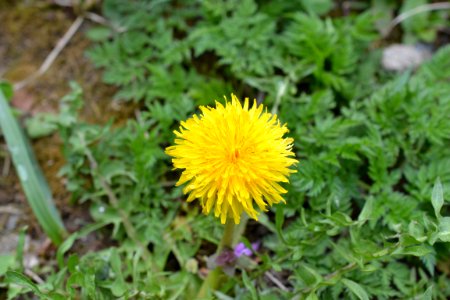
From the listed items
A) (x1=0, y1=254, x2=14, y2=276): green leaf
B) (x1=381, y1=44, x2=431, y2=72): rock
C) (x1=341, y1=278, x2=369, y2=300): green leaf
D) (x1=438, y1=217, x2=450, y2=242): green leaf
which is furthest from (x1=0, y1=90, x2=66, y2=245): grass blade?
(x1=381, y1=44, x2=431, y2=72): rock

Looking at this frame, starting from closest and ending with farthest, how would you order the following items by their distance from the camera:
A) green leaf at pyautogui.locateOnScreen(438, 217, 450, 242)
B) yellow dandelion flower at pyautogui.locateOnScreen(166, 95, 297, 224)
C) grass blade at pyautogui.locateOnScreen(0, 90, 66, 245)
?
yellow dandelion flower at pyautogui.locateOnScreen(166, 95, 297, 224) → green leaf at pyautogui.locateOnScreen(438, 217, 450, 242) → grass blade at pyautogui.locateOnScreen(0, 90, 66, 245)

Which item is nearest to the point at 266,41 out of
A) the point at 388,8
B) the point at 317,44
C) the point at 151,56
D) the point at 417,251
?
the point at 317,44

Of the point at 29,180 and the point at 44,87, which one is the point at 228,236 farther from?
the point at 44,87

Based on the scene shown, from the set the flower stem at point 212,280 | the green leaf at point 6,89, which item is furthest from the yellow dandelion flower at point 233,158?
the green leaf at point 6,89

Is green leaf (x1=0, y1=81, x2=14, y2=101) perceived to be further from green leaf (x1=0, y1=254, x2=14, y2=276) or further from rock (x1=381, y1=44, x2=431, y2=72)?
rock (x1=381, y1=44, x2=431, y2=72)

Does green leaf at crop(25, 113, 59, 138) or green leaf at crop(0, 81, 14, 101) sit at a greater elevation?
green leaf at crop(0, 81, 14, 101)

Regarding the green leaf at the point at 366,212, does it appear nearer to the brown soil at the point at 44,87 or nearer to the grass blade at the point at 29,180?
the brown soil at the point at 44,87

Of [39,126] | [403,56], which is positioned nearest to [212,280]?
[39,126]
